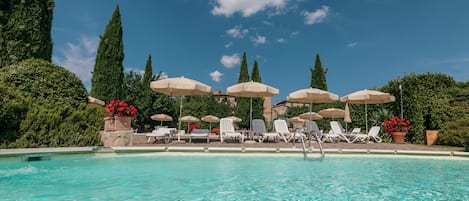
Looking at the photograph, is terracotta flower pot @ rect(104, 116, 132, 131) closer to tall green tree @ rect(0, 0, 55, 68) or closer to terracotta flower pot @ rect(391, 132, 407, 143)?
tall green tree @ rect(0, 0, 55, 68)

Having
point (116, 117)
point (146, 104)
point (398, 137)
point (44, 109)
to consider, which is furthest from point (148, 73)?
point (398, 137)

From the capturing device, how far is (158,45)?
81.5 feet

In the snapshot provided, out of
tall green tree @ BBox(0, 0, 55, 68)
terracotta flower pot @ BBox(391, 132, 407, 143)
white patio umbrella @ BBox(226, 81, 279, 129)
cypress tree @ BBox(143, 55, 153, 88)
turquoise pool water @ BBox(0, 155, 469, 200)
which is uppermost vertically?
cypress tree @ BBox(143, 55, 153, 88)

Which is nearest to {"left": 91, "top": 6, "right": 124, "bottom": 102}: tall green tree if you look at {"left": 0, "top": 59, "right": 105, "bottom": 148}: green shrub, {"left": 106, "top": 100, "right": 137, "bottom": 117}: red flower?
{"left": 0, "top": 59, "right": 105, "bottom": 148}: green shrub

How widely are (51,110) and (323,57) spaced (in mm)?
27593

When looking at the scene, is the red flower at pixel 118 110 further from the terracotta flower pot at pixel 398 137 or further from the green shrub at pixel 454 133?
the green shrub at pixel 454 133

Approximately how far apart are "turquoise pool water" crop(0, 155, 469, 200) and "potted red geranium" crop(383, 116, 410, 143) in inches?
224

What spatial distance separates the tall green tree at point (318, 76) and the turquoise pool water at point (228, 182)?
23185 millimetres

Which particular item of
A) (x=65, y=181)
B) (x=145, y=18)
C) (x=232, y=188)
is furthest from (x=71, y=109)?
(x=145, y=18)

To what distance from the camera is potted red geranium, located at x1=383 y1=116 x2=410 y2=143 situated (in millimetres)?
11484

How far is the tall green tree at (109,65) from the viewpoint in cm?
2112

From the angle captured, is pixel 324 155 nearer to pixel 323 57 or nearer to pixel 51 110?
pixel 51 110

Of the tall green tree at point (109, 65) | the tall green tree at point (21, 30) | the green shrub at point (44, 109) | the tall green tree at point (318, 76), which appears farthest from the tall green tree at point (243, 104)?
the tall green tree at point (21, 30)

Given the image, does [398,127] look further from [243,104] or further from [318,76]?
[318,76]
